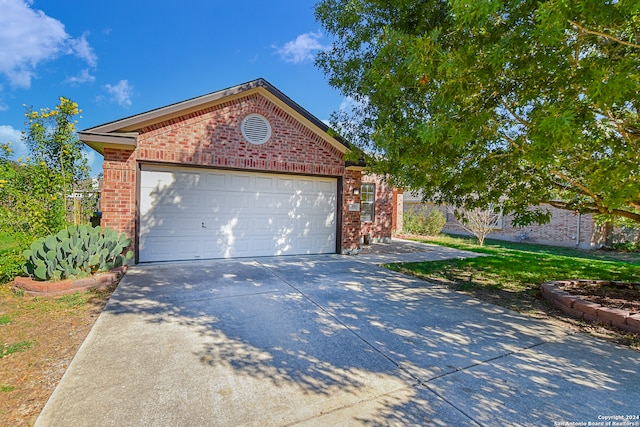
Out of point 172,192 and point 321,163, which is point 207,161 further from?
point 321,163

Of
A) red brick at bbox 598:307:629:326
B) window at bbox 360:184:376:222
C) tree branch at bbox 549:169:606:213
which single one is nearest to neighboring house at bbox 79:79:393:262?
window at bbox 360:184:376:222

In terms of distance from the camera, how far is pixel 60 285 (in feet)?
17.1

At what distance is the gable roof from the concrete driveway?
3722 millimetres

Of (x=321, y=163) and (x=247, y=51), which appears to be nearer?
(x=321, y=163)

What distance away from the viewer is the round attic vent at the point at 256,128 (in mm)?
8422

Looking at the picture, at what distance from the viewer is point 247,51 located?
13094 millimetres

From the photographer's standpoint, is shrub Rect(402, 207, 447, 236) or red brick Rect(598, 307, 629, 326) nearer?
red brick Rect(598, 307, 629, 326)

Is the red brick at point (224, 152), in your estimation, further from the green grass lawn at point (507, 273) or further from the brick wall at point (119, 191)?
the green grass lawn at point (507, 273)

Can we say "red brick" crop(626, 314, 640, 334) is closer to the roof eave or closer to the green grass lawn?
the green grass lawn

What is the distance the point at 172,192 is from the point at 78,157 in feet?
8.03

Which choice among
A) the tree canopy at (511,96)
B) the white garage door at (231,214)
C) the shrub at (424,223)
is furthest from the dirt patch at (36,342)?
the shrub at (424,223)

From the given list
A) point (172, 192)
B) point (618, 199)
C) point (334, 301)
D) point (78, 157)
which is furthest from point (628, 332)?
point (78, 157)

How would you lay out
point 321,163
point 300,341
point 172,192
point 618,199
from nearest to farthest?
point 618,199 → point 300,341 → point 172,192 → point 321,163

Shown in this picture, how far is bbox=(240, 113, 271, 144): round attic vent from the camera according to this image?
8422mm
